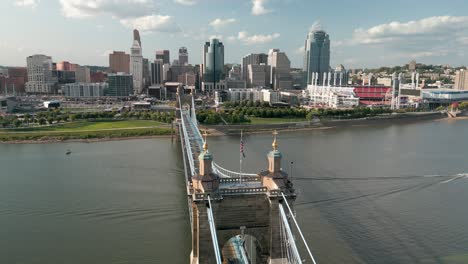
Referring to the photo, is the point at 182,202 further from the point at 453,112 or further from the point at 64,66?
the point at 64,66

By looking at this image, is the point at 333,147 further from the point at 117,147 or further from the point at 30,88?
the point at 30,88

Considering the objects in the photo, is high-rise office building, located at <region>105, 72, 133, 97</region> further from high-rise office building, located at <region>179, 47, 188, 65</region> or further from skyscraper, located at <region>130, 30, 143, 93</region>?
high-rise office building, located at <region>179, 47, 188, 65</region>

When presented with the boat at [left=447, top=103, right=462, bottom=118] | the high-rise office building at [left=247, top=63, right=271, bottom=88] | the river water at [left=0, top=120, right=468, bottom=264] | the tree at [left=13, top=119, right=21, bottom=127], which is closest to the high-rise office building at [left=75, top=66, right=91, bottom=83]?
the high-rise office building at [left=247, top=63, right=271, bottom=88]

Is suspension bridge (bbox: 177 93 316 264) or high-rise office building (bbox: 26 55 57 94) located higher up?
high-rise office building (bbox: 26 55 57 94)

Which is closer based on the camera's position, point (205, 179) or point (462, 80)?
point (205, 179)

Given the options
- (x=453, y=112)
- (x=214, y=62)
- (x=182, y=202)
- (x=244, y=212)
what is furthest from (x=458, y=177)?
(x=214, y=62)

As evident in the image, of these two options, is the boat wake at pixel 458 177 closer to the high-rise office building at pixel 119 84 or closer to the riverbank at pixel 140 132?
the riverbank at pixel 140 132
